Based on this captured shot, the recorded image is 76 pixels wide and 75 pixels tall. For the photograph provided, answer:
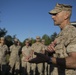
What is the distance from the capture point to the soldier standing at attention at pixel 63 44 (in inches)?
89.5

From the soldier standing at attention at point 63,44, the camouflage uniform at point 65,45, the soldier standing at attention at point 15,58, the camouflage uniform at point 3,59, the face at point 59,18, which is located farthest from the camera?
the soldier standing at attention at point 15,58

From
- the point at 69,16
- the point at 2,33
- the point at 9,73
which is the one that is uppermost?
the point at 2,33

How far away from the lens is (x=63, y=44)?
2.76 meters

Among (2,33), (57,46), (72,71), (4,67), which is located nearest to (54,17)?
(57,46)

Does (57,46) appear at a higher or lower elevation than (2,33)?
lower

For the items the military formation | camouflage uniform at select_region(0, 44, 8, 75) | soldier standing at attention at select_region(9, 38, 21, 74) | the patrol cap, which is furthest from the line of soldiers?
the patrol cap

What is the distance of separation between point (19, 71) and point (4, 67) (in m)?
1.27

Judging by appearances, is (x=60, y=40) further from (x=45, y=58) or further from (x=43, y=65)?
(x=43, y=65)

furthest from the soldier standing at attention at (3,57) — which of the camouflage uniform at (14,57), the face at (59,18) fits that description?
the face at (59,18)

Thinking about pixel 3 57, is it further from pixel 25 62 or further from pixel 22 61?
pixel 25 62

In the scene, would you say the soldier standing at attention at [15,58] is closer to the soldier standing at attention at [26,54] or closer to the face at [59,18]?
the soldier standing at attention at [26,54]

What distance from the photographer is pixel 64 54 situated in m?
2.72

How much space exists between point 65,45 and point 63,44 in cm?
12

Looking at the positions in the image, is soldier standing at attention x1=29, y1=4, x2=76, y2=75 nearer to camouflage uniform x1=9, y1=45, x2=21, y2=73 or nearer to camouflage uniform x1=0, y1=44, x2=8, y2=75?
camouflage uniform x1=0, y1=44, x2=8, y2=75
